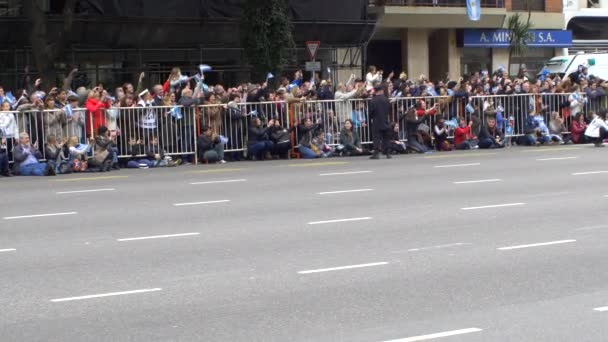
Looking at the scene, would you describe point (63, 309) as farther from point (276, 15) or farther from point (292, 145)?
point (276, 15)

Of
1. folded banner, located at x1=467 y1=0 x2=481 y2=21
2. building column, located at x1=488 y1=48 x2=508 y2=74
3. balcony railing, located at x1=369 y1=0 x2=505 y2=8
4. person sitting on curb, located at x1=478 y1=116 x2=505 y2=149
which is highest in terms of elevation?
balcony railing, located at x1=369 y1=0 x2=505 y2=8

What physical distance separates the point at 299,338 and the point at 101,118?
15851mm

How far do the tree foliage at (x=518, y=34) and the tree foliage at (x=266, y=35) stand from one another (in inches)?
653

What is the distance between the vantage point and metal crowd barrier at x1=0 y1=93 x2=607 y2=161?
72.7 feet

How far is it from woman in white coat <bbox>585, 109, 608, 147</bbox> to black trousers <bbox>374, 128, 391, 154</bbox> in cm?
617

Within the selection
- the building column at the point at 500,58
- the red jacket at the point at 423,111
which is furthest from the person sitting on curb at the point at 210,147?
the building column at the point at 500,58

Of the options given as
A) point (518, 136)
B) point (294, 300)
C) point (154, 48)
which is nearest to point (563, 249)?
point (294, 300)

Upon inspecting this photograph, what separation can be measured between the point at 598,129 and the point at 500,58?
19.2 metres

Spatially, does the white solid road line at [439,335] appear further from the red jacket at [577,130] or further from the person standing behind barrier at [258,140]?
the red jacket at [577,130]

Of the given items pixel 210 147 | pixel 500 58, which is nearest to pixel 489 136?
pixel 210 147

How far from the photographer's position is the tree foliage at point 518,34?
147 ft

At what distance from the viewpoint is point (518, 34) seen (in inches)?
1773

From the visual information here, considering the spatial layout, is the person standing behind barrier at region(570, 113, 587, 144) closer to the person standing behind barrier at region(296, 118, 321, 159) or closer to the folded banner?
the person standing behind barrier at region(296, 118, 321, 159)

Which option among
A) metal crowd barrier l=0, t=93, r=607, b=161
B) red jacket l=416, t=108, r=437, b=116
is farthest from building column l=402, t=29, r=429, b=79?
red jacket l=416, t=108, r=437, b=116
